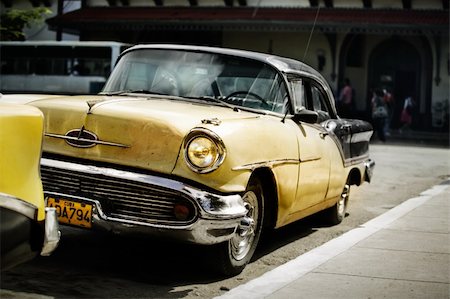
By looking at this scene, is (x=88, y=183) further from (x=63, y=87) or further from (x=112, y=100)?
(x=63, y=87)

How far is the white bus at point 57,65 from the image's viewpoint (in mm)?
24547

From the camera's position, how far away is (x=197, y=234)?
4.67 meters

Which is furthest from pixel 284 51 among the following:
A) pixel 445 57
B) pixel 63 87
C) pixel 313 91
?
pixel 313 91

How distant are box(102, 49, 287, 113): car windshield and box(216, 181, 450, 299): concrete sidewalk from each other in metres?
1.38

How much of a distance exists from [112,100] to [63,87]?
2116cm

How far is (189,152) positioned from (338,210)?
3.41 meters

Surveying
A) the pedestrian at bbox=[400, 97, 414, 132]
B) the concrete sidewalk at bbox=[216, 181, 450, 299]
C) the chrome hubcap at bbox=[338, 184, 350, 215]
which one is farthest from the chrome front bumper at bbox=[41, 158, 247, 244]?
the pedestrian at bbox=[400, 97, 414, 132]

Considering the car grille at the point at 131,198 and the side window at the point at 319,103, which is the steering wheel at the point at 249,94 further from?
the car grille at the point at 131,198

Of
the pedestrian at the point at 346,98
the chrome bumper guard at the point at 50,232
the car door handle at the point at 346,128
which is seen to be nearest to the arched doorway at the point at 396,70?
the pedestrian at the point at 346,98

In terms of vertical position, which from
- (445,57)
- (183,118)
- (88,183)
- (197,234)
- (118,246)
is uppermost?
(445,57)

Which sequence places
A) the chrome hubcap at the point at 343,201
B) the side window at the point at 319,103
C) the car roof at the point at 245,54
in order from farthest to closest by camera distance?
the chrome hubcap at the point at 343,201 < the side window at the point at 319,103 < the car roof at the point at 245,54

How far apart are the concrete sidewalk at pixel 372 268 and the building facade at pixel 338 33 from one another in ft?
63.4

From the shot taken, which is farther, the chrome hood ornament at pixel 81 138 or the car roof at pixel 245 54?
the car roof at pixel 245 54

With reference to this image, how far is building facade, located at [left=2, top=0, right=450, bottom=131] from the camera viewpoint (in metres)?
27.3
